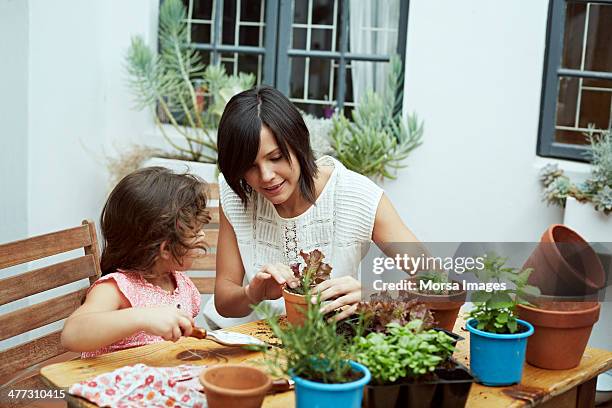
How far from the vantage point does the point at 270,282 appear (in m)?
1.86

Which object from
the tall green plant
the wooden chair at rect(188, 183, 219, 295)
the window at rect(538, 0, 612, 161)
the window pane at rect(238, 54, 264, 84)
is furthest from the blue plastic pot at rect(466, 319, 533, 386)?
the window pane at rect(238, 54, 264, 84)

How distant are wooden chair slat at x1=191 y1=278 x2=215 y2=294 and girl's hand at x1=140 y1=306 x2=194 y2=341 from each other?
1208 mm

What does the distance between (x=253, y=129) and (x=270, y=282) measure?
1.34 feet

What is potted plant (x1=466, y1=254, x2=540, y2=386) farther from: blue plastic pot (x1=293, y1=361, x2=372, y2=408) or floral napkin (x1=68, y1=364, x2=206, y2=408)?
floral napkin (x1=68, y1=364, x2=206, y2=408)

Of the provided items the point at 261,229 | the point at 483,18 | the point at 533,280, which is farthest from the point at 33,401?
the point at 483,18

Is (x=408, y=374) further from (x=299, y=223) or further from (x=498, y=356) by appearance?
(x=299, y=223)

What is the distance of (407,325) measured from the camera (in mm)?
1378

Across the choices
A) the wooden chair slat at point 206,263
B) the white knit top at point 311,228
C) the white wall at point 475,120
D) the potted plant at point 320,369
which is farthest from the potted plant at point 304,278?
the white wall at point 475,120

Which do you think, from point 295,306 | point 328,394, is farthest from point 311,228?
point 328,394

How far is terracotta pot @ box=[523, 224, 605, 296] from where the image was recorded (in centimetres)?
160

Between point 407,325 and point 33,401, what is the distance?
3.71ft

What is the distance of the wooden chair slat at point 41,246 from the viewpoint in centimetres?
182

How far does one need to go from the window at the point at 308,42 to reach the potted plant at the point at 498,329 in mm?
2438

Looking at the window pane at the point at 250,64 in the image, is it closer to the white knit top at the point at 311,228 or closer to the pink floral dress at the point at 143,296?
the white knit top at the point at 311,228
